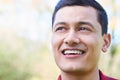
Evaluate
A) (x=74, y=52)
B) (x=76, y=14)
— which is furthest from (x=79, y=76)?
(x=76, y=14)

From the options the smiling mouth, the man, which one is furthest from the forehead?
the smiling mouth

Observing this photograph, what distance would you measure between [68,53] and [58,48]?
39 millimetres

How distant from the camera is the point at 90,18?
3.70 feet

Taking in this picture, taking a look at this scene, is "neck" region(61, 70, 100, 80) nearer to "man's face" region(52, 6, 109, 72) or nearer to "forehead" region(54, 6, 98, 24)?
"man's face" region(52, 6, 109, 72)

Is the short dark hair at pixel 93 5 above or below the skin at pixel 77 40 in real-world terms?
above

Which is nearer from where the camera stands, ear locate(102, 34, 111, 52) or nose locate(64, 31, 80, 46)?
nose locate(64, 31, 80, 46)

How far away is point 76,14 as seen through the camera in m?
1.11

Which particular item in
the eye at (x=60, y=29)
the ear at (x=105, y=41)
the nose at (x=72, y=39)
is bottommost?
the nose at (x=72, y=39)

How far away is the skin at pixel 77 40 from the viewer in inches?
43.1

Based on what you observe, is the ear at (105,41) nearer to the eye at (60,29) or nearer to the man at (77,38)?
the man at (77,38)

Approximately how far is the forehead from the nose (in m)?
0.05

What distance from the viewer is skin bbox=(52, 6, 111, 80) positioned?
1095 mm

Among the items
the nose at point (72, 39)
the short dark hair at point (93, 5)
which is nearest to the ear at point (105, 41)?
the short dark hair at point (93, 5)

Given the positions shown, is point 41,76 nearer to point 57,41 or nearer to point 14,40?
point 14,40
